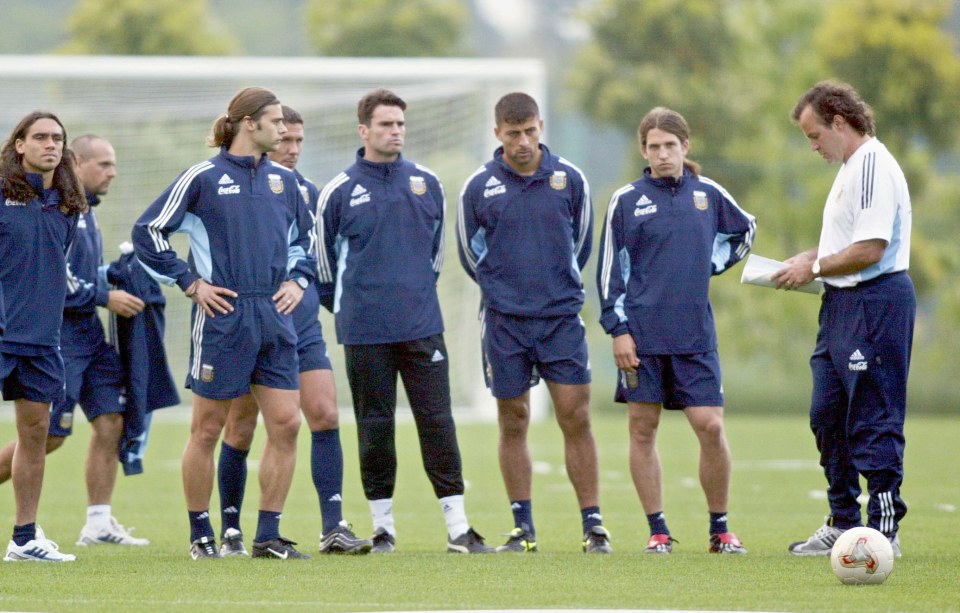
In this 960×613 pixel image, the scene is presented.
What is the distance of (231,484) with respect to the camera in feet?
20.8

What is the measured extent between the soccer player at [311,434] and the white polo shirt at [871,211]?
2.61 metres

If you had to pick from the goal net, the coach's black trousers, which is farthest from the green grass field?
the goal net

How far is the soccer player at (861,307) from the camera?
5.93 metres

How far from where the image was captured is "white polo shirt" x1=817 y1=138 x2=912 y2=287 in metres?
5.93

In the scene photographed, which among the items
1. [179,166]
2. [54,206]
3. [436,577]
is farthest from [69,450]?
[436,577]

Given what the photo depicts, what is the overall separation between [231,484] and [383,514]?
2.68 ft

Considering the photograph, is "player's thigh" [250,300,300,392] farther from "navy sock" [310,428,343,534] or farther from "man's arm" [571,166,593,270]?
"man's arm" [571,166,593,270]

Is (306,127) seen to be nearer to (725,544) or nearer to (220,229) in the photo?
(220,229)

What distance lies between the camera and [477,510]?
8898 millimetres

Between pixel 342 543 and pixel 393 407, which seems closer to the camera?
pixel 342 543

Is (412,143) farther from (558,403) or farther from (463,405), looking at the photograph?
(558,403)

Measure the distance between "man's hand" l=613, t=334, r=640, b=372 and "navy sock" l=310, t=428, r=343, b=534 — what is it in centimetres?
151

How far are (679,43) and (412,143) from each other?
36.6 ft

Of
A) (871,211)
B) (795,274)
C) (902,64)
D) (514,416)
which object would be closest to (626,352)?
(514,416)
